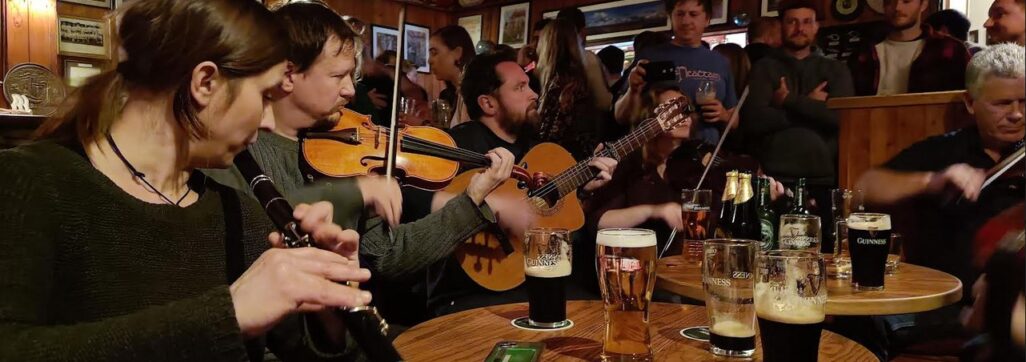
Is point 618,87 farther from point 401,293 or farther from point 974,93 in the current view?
point 974,93

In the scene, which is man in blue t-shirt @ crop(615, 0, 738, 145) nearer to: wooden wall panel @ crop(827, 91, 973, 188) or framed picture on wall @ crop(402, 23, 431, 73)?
wooden wall panel @ crop(827, 91, 973, 188)

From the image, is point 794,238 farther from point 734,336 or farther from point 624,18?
point 624,18

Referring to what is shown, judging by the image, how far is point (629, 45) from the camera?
6.17 metres

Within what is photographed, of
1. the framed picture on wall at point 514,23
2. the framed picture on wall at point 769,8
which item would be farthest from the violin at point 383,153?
the framed picture on wall at point 514,23

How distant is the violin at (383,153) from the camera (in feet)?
6.41

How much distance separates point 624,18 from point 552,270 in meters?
5.28

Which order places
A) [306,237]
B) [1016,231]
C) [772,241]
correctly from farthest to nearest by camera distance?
[772,241] → [306,237] → [1016,231]

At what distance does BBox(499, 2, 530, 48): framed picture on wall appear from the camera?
6.82m

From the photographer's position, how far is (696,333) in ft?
3.59

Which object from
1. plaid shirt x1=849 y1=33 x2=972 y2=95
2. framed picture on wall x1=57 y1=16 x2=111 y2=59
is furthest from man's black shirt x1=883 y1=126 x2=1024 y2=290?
framed picture on wall x1=57 y1=16 x2=111 y2=59

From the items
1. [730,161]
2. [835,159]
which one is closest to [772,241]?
[730,161]

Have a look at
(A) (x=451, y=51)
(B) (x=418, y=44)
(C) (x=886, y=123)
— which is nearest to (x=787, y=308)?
(C) (x=886, y=123)

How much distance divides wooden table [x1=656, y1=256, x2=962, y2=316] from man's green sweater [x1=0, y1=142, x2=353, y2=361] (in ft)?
3.22

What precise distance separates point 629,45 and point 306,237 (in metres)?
5.58
